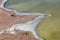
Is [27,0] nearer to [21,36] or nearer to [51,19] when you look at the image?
[51,19]

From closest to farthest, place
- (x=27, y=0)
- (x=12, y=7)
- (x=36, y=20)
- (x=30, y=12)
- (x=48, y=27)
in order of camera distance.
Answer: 1. (x=48, y=27)
2. (x=36, y=20)
3. (x=30, y=12)
4. (x=12, y=7)
5. (x=27, y=0)

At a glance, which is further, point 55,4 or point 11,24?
point 55,4

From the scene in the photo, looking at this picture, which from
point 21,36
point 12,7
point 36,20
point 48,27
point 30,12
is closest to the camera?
point 21,36

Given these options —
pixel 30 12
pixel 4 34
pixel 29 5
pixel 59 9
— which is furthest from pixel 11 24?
pixel 59 9

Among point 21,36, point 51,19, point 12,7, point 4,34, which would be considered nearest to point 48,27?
point 51,19

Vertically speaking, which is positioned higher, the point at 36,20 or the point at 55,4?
the point at 55,4

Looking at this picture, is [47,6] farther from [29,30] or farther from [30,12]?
[29,30]

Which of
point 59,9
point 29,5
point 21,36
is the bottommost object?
point 21,36
